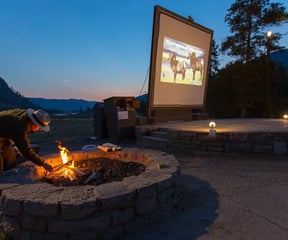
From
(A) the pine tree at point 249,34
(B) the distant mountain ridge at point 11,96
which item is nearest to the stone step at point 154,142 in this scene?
(A) the pine tree at point 249,34

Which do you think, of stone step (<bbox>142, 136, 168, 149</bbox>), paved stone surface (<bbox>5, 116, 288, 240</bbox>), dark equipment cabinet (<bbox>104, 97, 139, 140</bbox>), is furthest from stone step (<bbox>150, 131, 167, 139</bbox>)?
paved stone surface (<bbox>5, 116, 288, 240</bbox>)

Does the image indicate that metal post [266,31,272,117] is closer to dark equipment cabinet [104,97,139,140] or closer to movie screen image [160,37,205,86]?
movie screen image [160,37,205,86]

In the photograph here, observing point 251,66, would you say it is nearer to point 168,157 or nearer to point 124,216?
point 168,157

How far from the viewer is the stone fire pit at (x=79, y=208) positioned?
1.97m

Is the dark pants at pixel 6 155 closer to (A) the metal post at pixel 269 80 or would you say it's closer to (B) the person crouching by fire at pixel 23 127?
(B) the person crouching by fire at pixel 23 127

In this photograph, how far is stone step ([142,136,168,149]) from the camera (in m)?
6.21

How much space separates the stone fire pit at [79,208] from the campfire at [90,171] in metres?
0.28

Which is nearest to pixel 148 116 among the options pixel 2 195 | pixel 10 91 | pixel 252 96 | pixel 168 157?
pixel 168 157

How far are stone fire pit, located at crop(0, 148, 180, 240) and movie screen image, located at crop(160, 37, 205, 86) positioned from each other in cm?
587

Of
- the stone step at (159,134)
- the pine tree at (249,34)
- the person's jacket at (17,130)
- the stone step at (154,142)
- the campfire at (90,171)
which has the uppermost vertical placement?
the pine tree at (249,34)

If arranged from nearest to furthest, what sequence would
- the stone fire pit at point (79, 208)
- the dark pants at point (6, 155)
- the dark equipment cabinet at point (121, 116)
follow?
1. the stone fire pit at point (79, 208)
2. the dark pants at point (6, 155)
3. the dark equipment cabinet at point (121, 116)

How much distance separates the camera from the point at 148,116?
778cm

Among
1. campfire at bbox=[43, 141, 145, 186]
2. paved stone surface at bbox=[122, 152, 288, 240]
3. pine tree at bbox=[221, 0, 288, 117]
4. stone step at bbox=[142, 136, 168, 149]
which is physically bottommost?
paved stone surface at bbox=[122, 152, 288, 240]

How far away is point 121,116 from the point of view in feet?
24.1
